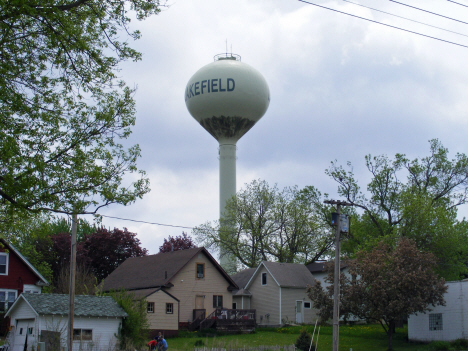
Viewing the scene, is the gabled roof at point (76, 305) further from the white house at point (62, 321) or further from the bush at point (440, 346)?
the bush at point (440, 346)

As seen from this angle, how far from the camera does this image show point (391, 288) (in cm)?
3161

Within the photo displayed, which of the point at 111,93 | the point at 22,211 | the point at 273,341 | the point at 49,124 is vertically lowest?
the point at 273,341

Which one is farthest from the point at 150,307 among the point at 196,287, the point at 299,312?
the point at 299,312

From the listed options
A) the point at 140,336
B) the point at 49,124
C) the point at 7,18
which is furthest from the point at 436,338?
the point at 7,18

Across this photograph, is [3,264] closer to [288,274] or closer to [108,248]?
[108,248]

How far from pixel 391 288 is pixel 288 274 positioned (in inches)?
608

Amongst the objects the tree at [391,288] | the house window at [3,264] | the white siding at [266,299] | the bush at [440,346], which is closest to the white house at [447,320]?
the tree at [391,288]

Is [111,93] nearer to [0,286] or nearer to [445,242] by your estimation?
[0,286]

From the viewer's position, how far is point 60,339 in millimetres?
24797

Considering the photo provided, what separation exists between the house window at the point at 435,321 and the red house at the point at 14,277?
23412 mm

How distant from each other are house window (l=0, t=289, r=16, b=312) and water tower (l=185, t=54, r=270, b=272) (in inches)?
843

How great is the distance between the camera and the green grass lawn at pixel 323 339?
32.1 m

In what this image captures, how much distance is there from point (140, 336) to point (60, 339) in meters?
4.48

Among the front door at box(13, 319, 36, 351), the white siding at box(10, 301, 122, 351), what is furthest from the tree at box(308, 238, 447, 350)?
the front door at box(13, 319, 36, 351)
